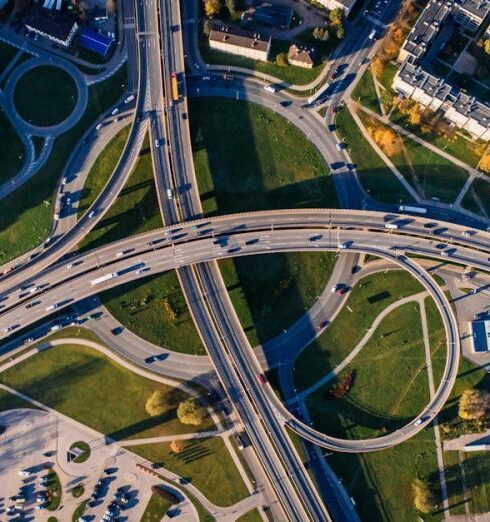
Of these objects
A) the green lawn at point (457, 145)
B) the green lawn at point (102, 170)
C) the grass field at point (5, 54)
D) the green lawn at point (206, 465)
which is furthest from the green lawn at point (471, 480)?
the grass field at point (5, 54)

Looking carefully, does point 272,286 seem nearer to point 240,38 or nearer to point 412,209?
point 412,209

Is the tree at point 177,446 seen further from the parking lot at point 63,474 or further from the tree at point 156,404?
the tree at point 156,404

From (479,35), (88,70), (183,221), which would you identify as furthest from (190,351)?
(479,35)

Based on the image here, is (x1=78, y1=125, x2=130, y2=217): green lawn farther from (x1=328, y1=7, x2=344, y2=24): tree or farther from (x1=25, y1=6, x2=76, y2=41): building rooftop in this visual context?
(x1=328, y1=7, x2=344, y2=24): tree

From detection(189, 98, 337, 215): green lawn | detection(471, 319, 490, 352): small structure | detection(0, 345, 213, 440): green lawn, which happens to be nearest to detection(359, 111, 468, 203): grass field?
detection(189, 98, 337, 215): green lawn

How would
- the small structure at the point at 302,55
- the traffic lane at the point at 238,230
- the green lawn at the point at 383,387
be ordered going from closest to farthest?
the traffic lane at the point at 238,230 → the green lawn at the point at 383,387 → the small structure at the point at 302,55

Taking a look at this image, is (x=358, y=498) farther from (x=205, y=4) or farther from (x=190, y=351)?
(x=205, y=4)

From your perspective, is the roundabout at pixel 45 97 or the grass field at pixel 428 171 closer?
the grass field at pixel 428 171

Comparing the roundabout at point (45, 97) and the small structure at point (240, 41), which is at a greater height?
the roundabout at point (45, 97)
